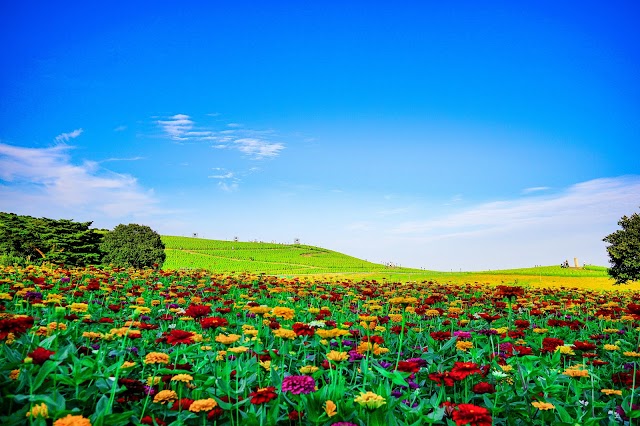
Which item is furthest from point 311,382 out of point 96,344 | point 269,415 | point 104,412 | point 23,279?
point 23,279

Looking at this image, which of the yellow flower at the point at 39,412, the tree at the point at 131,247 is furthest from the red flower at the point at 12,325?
the tree at the point at 131,247

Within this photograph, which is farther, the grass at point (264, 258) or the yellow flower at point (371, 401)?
the grass at point (264, 258)

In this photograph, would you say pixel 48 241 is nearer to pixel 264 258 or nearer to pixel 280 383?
pixel 280 383

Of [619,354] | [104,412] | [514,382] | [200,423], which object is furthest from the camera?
[619,354]

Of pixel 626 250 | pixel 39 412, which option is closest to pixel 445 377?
pixel 39 412

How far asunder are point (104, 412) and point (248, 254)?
6950 centimetres

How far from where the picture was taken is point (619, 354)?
6.43 metres

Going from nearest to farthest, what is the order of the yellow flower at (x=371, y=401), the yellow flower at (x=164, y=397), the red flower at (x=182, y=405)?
the yellow flower at (x=371, y=401) → the yellow flower at (x=164, y=397) → the red flower at (x=182, y=405)

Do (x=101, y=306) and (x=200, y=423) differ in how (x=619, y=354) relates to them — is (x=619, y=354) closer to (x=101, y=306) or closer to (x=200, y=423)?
(x=200, y=423)

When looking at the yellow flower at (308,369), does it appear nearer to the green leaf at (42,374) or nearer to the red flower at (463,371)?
the red flower at (463,371)

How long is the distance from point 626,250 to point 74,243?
33898mm

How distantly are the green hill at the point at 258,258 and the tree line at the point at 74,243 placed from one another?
84.1 feet

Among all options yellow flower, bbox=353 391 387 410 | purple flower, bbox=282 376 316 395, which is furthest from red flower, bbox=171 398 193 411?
yellow flower, bbox=353 391 387 410

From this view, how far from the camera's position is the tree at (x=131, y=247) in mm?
26547
